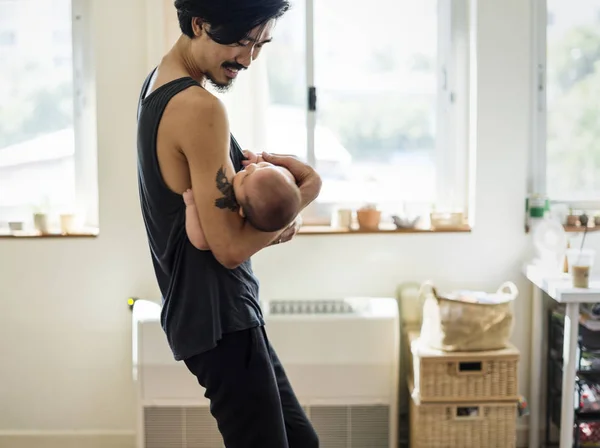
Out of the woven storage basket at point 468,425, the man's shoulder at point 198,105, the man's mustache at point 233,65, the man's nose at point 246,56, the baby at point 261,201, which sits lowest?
the woven storage basket at point 468,425

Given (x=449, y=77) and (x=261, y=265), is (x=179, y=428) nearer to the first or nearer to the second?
(x=261, y=265)

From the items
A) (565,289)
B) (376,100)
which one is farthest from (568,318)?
(376,100)

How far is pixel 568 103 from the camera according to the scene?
287cm

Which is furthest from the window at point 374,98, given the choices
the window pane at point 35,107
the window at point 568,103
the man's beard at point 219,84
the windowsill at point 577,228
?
the man's beard at point 219,84

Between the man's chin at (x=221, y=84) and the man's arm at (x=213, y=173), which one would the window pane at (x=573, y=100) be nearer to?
the man's chin at (x=221, y=84)

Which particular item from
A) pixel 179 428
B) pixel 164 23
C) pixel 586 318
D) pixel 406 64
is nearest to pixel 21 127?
pixel 164 23

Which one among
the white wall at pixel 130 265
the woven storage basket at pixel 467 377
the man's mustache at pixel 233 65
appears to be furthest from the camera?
the white wall at pixel 130 265

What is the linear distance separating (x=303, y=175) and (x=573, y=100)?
6.02 feet

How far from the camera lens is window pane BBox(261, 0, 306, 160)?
2.87 m

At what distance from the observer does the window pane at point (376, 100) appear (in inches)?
113

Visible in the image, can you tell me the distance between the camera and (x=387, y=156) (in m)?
2.94

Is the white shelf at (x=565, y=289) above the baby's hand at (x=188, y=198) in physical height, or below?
below

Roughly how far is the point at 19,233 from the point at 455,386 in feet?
5.66

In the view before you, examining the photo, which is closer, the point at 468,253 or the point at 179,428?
the point at 179,428
